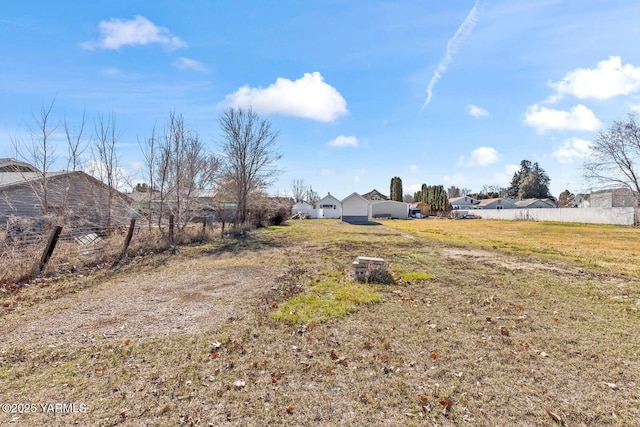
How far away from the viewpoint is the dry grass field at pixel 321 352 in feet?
8.23

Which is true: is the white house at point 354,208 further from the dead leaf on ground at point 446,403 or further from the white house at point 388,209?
the dead leaf on ground at point 446,403

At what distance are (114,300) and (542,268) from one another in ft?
35.1

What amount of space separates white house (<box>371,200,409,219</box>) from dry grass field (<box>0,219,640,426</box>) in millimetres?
37535

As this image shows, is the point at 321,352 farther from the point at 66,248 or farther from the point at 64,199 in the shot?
the point at 64,199

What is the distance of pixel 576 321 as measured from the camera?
14.7 ft

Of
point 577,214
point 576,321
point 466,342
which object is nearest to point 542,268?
point 576,321

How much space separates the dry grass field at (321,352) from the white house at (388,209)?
37535mm

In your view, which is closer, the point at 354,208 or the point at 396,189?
the point at 354,208

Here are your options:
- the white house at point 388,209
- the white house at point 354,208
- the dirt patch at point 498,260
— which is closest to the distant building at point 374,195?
the white house at point 388,209

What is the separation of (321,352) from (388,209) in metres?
42.9

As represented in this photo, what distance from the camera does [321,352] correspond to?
3521mm

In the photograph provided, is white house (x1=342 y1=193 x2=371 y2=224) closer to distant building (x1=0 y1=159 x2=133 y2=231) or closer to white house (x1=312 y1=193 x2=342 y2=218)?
white house (x1=312 y1=193 x2=342 y2=218)

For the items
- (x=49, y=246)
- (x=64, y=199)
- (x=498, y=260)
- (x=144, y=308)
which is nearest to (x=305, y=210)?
(x=64, y=199)

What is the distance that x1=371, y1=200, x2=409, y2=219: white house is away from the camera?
146ft
